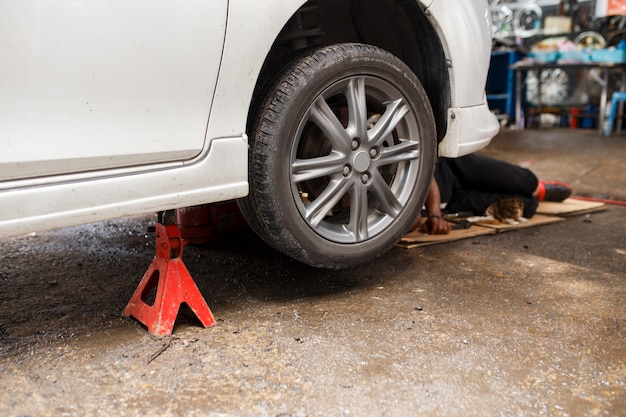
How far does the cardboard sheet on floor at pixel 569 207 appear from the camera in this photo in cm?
338

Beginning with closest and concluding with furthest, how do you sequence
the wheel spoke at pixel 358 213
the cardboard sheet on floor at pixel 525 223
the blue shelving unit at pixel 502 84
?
the wheel spoke at pixel 358 213, the cardboard sheet on floor at pixel 525 223, the blue shelving unit at pixel 502 84

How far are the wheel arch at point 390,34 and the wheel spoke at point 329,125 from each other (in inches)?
13.0

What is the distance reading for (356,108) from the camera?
195cm

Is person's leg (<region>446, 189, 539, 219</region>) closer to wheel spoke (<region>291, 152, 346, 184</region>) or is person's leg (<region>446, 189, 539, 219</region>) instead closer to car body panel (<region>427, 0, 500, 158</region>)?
car body panel (<region>427, 0, 500, 158</region>)

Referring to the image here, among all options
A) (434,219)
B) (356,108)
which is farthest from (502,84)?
(356,108)

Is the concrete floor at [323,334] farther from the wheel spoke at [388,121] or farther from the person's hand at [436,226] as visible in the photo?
the wheel spoke at [388,121]

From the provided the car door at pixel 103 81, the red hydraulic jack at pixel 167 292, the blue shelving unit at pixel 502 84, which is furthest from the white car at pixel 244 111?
the blue shelving unit at pixel 502 84

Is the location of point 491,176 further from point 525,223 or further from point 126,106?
point 126,106

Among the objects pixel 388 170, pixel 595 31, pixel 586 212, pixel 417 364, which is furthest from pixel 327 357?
pixel 595 31

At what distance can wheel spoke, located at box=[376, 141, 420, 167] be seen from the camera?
2.02m

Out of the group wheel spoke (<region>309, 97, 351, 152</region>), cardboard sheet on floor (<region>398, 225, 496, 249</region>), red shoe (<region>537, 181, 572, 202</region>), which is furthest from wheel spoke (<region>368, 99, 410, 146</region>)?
red shoe (<region>537, 181, 572, 202</region>)

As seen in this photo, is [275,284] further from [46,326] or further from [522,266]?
[522,266]

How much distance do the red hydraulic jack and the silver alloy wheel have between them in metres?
0.41

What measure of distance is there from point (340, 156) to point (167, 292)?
0.68 metres
